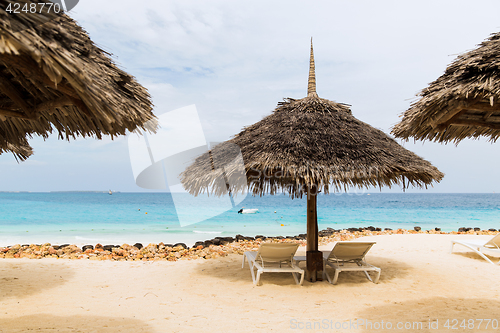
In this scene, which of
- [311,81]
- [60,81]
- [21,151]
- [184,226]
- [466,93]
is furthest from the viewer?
[184,226]

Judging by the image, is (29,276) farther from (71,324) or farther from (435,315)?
(435,315)

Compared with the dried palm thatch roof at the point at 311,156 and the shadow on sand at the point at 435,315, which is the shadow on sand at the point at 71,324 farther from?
the shadow on sand at the point at 435,315

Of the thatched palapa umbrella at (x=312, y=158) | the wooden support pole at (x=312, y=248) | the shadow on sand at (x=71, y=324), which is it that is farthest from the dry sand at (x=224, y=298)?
the thatched palapa umbrella at (x=312, y=158)

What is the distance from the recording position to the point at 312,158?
14.1ft

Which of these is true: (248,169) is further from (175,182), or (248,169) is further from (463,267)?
(463,267)

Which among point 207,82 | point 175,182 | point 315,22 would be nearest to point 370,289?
point 175,182

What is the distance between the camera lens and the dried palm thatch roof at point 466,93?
2.54 m

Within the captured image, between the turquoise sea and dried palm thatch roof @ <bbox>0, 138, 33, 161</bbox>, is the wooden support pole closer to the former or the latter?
dried palm thatch roof @ <bbox>0, 138, 33, 161</bbox>

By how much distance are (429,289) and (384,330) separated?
6.03ft

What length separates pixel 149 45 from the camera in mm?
8820

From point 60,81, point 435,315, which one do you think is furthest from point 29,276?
point 435,315

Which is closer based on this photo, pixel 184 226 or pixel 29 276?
pixel 29 276

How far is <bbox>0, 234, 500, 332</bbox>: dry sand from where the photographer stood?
3173 mm

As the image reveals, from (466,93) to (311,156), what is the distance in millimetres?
2098
